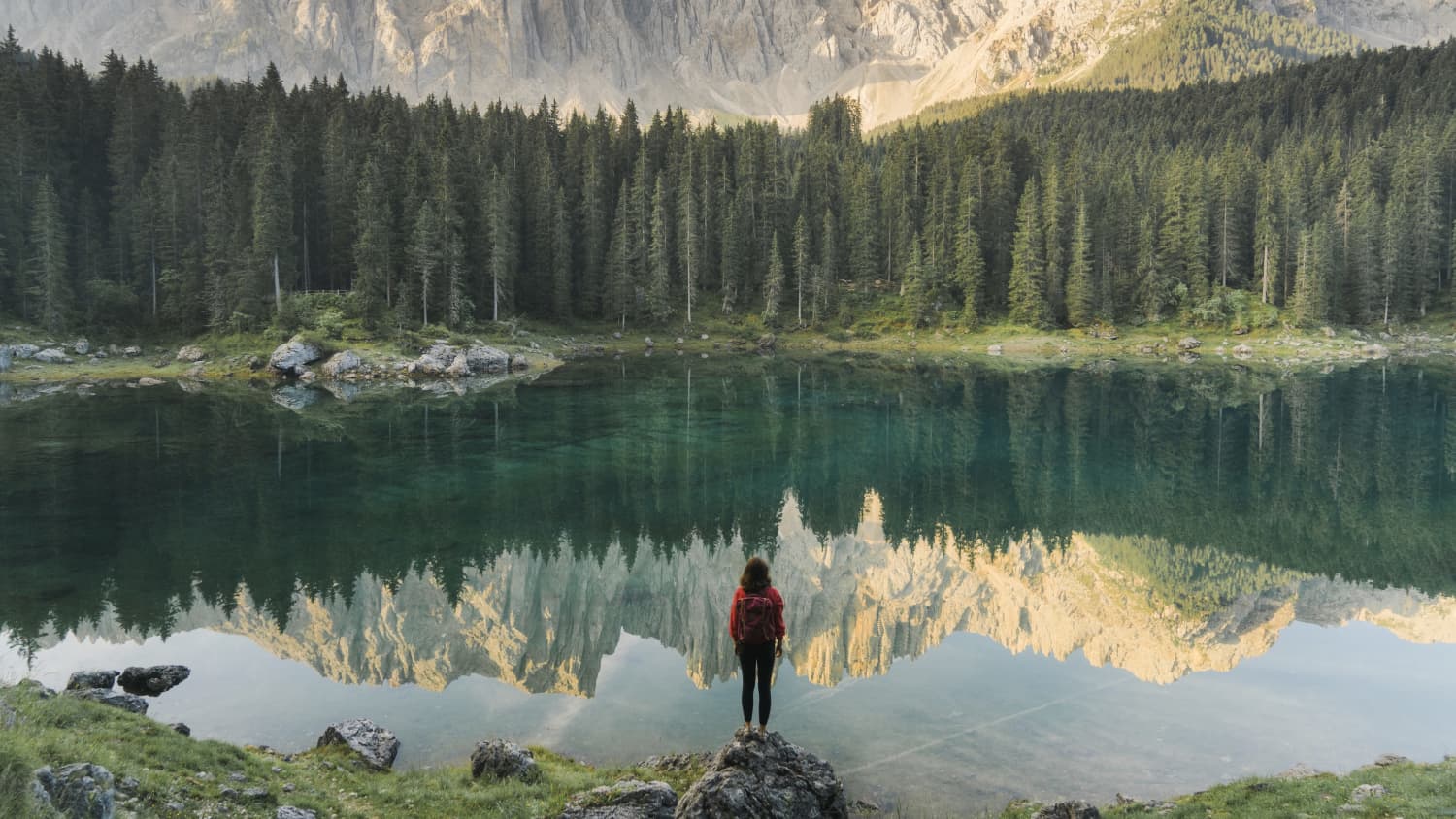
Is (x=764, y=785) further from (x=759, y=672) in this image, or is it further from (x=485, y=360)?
(x=485, y=360)

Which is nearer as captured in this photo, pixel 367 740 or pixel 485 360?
pixel 367 740

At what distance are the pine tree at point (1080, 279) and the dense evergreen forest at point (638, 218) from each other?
391mm

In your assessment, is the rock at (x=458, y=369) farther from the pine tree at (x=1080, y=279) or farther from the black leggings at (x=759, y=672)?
the pine tree at (x=1080, y=279)

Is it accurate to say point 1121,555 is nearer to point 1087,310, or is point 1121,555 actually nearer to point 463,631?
point 463,631

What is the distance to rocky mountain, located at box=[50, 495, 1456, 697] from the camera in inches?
786

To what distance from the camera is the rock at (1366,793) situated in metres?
12.1

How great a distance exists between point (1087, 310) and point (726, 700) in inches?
4119

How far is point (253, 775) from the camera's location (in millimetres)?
11828

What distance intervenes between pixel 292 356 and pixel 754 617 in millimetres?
74242

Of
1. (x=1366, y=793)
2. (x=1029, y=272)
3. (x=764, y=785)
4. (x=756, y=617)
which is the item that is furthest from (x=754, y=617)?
(x=1029, y=272)

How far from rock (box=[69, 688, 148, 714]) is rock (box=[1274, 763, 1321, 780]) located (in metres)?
19.9

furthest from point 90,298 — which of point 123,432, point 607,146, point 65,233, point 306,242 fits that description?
point 607,146

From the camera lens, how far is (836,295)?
121 meters

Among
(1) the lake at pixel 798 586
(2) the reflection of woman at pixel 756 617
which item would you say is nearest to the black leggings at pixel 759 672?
(2) the reflection of woman at pixel 756 617
